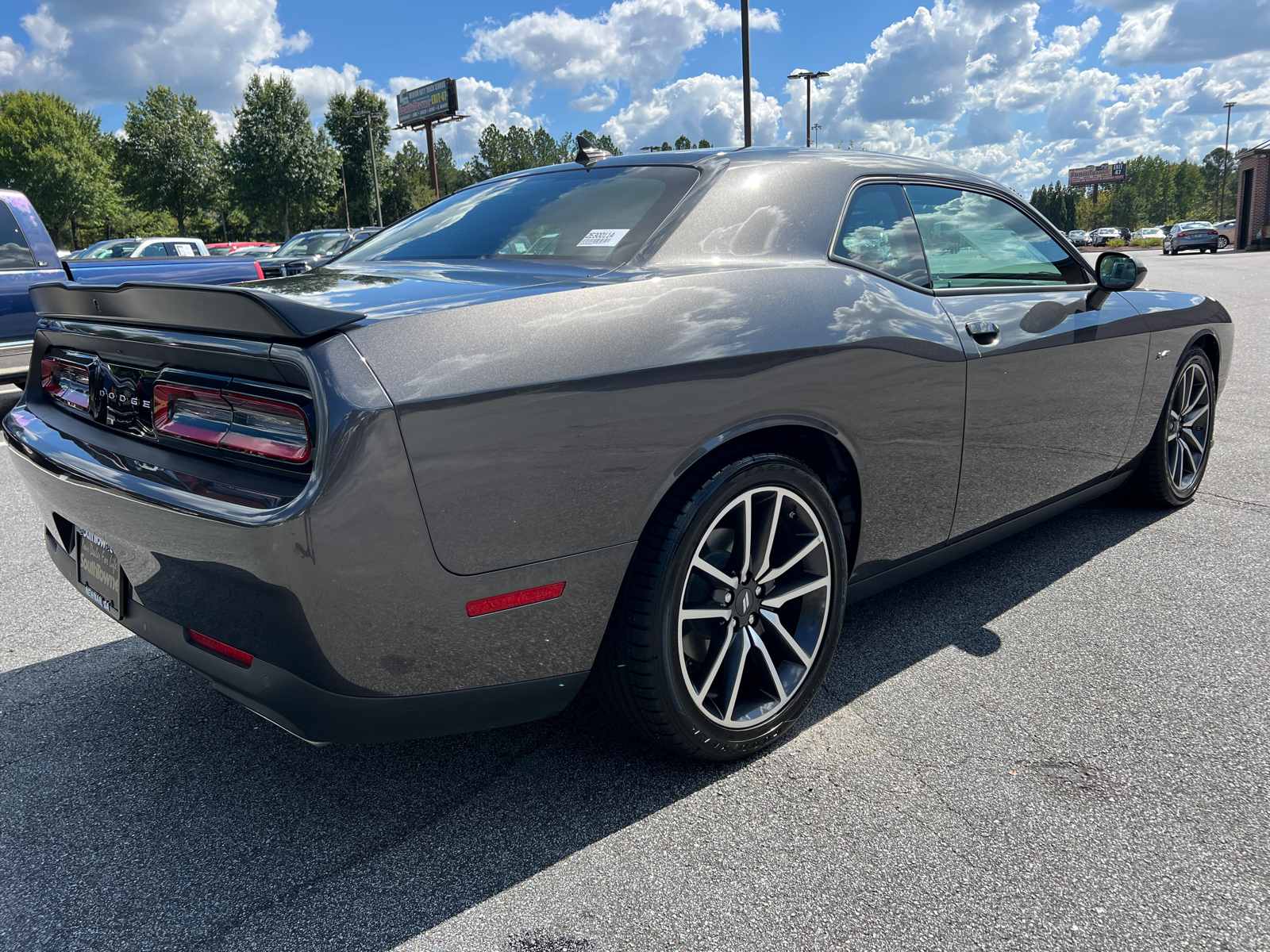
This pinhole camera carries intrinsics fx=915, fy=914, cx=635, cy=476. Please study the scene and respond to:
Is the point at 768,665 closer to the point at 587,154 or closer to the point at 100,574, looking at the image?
the point at 100,574

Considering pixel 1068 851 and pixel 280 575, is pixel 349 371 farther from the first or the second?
pixel 1068 851

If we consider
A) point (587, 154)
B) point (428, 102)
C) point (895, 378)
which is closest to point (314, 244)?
point (587, 154)

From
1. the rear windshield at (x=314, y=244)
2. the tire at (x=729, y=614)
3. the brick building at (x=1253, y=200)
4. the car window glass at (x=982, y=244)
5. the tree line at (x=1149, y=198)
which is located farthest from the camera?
the tree line at (x=1149, y=198)

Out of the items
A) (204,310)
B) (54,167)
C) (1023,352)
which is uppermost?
(54,167)

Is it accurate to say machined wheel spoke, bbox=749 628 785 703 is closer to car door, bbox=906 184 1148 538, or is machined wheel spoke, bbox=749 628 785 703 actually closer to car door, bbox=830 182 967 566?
car door, bbox=830 182 967 566

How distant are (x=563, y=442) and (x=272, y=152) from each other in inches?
2314

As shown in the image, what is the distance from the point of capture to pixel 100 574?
2133mm

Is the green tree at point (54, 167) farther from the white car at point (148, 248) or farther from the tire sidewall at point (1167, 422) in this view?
the tire sidewall at point (1167, 422)

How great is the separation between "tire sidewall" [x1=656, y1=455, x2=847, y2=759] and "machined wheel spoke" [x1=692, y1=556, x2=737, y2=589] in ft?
Result: 0.16

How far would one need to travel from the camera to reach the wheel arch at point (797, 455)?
80.3 inches

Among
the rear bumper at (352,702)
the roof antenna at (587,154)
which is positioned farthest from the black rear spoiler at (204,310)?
the roof antenna at (587,154)

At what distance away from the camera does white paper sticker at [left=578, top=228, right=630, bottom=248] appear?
2307mm

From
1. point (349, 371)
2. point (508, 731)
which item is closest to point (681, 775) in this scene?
point (508, 731)

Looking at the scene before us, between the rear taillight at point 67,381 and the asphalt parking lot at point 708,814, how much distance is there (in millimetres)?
899
